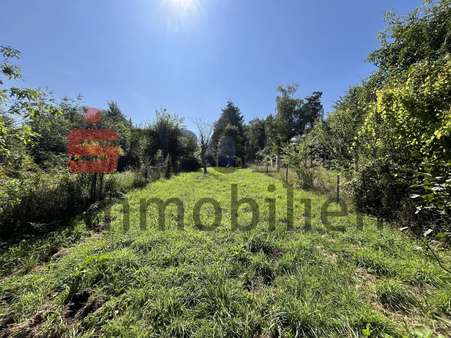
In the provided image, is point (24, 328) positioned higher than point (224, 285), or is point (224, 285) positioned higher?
point (224, 285)

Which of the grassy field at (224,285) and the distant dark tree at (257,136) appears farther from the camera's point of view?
the distant dark tree at (257,136)

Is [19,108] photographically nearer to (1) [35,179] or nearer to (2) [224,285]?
(1) [35,179]

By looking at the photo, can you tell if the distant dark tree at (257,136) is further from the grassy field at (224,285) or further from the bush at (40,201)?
the grassy field at (224,285)

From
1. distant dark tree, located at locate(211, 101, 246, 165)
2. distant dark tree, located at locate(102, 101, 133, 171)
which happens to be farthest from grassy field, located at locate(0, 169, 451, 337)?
distant dark tree, located at locate(211, 101, 246, 165)

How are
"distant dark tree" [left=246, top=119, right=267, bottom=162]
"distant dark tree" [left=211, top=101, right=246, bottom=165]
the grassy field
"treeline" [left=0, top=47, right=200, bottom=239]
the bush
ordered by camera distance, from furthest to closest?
1. "distant dark tree" [left=246, top=119, right=267, bottom=162]
2. "distant dark tree" [left=211, top=101, right=246, bottom=165]
3. the bush
4. "treeline" [left=0, top=47, right=200, bottom=239]
5. the grassy field

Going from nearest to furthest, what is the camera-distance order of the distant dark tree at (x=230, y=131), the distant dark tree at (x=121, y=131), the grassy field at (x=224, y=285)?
the grassy field at (x=224, y=285) < the distant dark tree at (x=121, y=131) < the distant dark tree at (x=230, y=131)

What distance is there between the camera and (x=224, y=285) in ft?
7.87

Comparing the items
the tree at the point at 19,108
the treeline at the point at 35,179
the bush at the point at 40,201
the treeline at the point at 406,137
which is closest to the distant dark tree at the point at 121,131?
the treeline at the point at 35,179

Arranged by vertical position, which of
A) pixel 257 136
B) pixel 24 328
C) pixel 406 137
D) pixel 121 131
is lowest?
pixel 24 328

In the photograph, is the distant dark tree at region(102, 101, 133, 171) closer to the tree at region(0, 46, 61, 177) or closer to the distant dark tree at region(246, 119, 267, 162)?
the tree at region(0, 46, 61, 177)

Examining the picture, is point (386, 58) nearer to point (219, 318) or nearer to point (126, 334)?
point (219, 318)

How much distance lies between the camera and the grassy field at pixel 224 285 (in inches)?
76.2

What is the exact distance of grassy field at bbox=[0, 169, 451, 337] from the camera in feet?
6.35

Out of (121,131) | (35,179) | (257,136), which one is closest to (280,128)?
(257,136)
